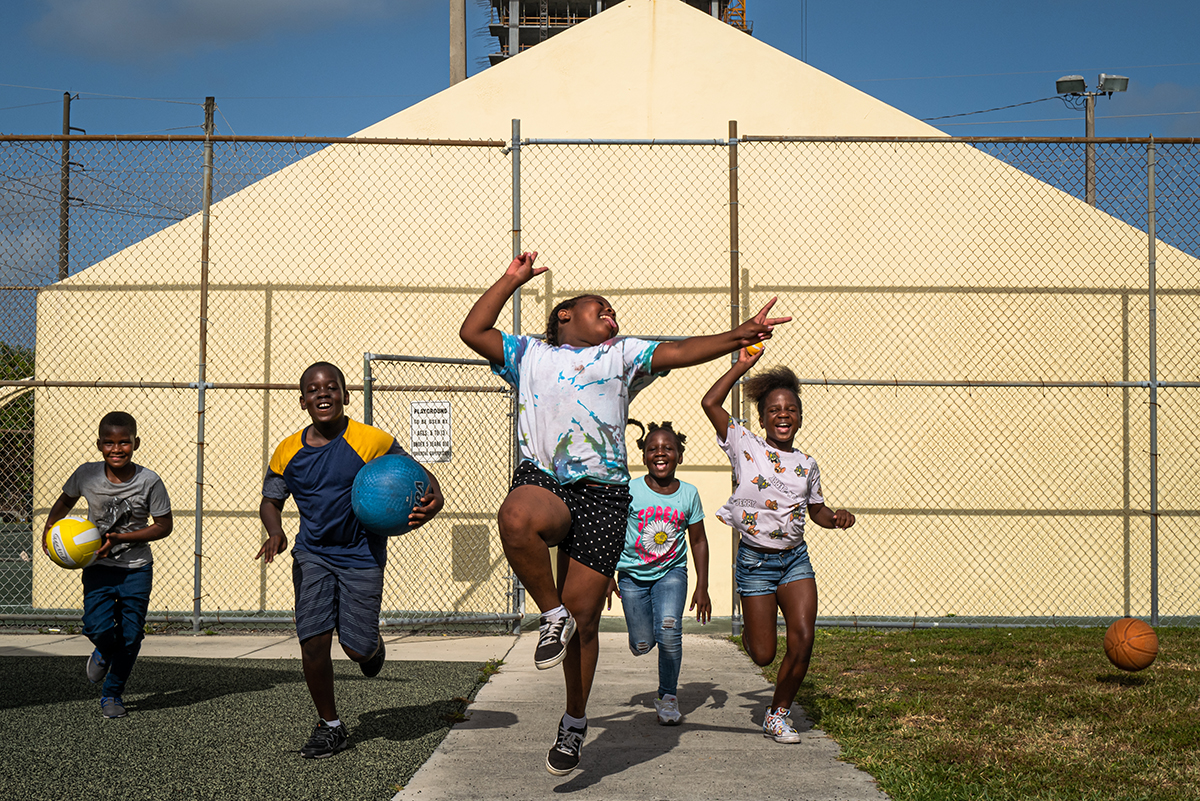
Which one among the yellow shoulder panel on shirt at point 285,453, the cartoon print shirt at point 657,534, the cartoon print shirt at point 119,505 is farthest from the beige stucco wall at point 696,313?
the yellow shoulder panel on shirt at point 285,453

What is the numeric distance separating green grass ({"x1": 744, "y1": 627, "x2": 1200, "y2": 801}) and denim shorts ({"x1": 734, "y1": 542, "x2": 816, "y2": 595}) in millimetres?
798

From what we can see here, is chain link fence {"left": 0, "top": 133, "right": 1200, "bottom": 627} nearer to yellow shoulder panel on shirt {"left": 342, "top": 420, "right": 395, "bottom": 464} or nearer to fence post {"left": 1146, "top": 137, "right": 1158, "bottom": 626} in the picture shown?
fence post {"left": 1146, "top": 137, "right": 1158, "bottom": 626}

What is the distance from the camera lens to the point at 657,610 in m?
5.40

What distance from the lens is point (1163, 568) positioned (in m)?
9.23

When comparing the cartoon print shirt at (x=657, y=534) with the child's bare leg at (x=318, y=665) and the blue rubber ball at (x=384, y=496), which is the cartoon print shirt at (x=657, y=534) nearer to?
the blue rubber ball at (x=384, y=496)

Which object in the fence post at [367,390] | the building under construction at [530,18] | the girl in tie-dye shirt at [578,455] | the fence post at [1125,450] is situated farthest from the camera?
the building under construction at [530,18]

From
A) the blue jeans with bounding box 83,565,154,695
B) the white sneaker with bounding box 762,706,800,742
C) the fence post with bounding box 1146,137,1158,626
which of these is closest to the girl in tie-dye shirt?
the white sneaker with bounding box 762,706,800,742

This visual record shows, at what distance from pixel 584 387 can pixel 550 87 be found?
744 cm

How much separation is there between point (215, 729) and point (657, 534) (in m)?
2.50

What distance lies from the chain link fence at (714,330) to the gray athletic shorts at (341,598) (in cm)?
449

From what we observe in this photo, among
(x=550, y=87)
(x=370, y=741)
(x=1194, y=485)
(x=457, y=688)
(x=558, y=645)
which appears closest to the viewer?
(x=558, y=645)

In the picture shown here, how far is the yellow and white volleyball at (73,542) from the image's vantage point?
530 centimetres

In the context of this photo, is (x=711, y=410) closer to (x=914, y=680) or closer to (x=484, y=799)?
(x=484, y=799)

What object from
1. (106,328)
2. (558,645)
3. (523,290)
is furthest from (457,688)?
(106,328)
